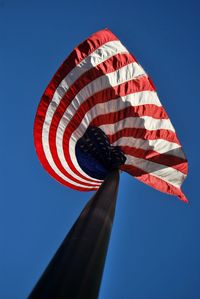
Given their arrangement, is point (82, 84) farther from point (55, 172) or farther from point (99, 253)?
point (99, 253)

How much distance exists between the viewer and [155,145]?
270 inches

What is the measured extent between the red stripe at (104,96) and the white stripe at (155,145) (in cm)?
98

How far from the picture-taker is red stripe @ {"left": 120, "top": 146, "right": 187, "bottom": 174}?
22.1 feet

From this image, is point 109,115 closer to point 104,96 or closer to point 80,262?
point 104,96

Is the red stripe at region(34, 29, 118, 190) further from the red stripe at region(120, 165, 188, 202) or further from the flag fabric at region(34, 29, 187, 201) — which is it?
the red stripe at region(120, 165, 188, 202)

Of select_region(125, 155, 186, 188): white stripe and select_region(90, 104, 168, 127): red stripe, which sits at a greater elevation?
select_region(90, 104, 168, 127): red stripe

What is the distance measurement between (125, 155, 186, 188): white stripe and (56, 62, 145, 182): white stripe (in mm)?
1396

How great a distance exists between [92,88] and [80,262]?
15.3 feet

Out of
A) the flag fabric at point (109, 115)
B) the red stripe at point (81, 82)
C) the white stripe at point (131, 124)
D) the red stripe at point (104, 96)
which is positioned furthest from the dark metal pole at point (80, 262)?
the red stripe at point (81, 82)

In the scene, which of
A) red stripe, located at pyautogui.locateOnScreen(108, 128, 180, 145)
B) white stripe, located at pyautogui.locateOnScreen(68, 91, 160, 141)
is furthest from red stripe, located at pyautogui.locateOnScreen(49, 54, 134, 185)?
red stripe, located at pyautogui.locateOnScreen(108, 128, 180, 145)

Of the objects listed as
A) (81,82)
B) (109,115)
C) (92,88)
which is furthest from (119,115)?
(81,82)

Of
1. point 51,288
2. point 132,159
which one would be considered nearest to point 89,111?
point 132,159

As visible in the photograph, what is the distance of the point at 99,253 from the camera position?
276cm

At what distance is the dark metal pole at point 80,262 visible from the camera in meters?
2.19
